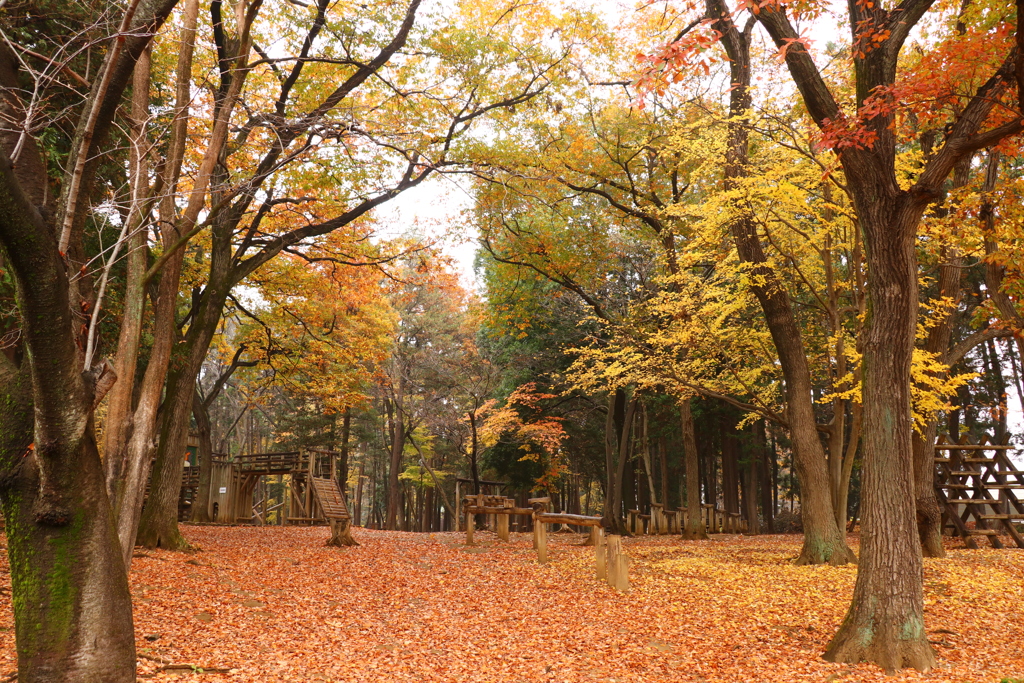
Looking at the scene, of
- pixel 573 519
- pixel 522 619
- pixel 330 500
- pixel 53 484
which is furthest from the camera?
pixel 330 500

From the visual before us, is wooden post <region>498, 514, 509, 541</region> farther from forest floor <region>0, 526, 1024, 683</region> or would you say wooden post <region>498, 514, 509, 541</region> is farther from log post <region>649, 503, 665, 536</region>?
log post <region>649, 503, 665, 536</region>

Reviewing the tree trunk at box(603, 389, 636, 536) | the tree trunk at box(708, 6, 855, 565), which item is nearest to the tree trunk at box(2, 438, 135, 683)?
the tree trunk at box(708, 6, 855, 565)

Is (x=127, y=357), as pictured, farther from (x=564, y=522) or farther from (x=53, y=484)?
(x=564, y=522)

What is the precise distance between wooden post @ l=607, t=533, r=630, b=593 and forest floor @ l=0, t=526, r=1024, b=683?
202 millimetres

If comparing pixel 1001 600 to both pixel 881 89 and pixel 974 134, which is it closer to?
pixel 974 134

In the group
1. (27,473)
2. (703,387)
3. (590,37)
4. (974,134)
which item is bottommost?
(27,473)

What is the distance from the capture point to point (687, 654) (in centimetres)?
594

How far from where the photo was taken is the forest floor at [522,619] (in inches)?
210

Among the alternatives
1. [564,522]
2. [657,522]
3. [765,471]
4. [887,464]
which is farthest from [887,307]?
[765,471]

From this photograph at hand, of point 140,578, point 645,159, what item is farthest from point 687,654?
point 645,159

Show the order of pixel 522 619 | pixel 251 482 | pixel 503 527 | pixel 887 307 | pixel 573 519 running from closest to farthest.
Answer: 1. pixel 887 307
2. pixel 522 619
3. pixel 573 519
4. pixel 503 527
5. pixel 251 482

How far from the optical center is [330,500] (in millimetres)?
15984

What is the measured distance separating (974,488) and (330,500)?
47.0 ft

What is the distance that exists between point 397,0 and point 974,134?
8180 mm
